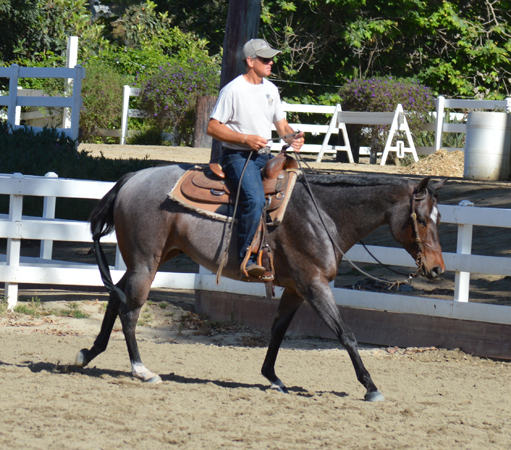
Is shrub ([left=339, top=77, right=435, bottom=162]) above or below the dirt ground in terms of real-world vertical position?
above

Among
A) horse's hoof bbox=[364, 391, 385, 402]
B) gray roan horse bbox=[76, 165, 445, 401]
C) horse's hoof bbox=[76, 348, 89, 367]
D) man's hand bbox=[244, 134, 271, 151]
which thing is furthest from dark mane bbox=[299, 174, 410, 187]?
horse's hoof bbox=[76, 348, 89, 367]

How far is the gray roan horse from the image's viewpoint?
4.92 metres

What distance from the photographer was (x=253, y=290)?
7547 mm

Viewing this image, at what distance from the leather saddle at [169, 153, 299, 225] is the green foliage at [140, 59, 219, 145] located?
12374 mm

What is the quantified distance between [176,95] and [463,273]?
1204 centimetres

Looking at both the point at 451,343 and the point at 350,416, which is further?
the point at 451,343

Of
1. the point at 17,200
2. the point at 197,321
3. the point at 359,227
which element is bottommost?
the point at 197,321

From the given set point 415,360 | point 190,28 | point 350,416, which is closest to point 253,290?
point 415,360

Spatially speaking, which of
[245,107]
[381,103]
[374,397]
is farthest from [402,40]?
[374,397]

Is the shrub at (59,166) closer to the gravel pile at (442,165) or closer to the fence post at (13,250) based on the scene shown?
the fence post at (13,250)

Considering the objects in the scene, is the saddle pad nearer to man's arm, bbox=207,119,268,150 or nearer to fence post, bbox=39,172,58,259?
man's arm, bbox=207,119,268,150

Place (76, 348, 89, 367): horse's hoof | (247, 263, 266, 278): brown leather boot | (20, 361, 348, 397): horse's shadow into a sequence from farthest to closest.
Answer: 1. (76, 348, 89, 367): horse's hoof
2. (20, 361, 348, 397): horse's shadow
3. (247, 263, 266, 278): brown leather boot

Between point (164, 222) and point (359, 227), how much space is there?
146cm

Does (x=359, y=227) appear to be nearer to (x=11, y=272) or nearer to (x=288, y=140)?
(x=288, y=140)
